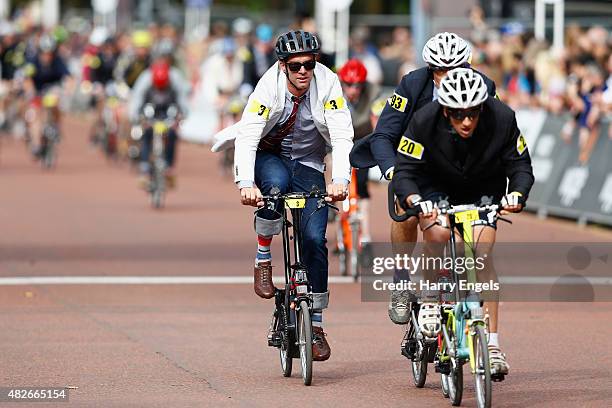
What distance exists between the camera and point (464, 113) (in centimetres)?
858

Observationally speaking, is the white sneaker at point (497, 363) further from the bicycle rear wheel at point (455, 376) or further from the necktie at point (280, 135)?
the necktie at point (280, 135)

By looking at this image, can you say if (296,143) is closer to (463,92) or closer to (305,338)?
(305,338)

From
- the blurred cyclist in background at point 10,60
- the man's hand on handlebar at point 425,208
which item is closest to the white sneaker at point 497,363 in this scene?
the man's hand on handlebar at point 425,208

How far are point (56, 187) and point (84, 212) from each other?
13.1ft

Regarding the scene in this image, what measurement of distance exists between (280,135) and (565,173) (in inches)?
388

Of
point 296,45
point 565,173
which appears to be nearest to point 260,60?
point 565,173

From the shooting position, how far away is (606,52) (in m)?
21.0

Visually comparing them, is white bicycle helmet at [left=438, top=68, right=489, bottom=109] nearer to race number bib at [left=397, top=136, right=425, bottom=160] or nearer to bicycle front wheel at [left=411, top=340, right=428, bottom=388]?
race number bib at [left=397, top=136, right=425, bottom=160]

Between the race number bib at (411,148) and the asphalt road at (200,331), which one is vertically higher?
the race number bib at (411,148)

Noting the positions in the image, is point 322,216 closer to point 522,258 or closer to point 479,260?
point 479,260

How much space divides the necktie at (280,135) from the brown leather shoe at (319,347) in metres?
1.15

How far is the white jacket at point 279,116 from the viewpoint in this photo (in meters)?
9.81

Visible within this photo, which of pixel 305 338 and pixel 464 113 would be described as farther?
pixel 305 338

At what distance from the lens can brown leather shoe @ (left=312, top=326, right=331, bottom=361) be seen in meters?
9.73
